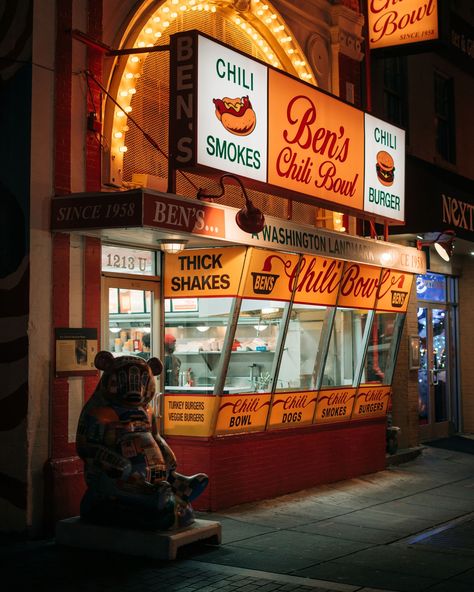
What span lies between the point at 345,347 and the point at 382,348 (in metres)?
0.84

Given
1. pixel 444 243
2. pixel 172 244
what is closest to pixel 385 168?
pixel 444 243

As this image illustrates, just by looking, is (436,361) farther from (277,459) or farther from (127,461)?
(127,461)

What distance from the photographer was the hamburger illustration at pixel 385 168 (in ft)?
41.7

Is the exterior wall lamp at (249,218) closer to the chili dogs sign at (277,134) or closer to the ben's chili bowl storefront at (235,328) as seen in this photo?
the ben's chili bowl storefront at (235,328)

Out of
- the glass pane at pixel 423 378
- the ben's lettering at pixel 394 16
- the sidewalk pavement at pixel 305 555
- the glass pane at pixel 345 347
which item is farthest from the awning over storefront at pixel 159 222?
the glass pane at pixel 423 378

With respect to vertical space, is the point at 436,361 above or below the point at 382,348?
below

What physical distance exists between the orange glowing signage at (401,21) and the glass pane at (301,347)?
485 cm

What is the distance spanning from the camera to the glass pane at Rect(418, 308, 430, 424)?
54.9 feet

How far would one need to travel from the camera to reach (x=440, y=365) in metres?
17.6

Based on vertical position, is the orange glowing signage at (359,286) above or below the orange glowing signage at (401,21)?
below

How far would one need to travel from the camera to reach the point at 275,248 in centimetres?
1037

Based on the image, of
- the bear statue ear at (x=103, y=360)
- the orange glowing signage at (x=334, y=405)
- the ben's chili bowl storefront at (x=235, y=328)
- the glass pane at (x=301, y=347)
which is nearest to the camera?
the bear statue ear at (x=103, y=360)

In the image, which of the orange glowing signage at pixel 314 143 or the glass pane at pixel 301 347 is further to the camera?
the glass pane at pixel 301 347

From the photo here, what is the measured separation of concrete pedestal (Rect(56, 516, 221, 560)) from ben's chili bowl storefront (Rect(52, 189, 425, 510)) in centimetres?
199
